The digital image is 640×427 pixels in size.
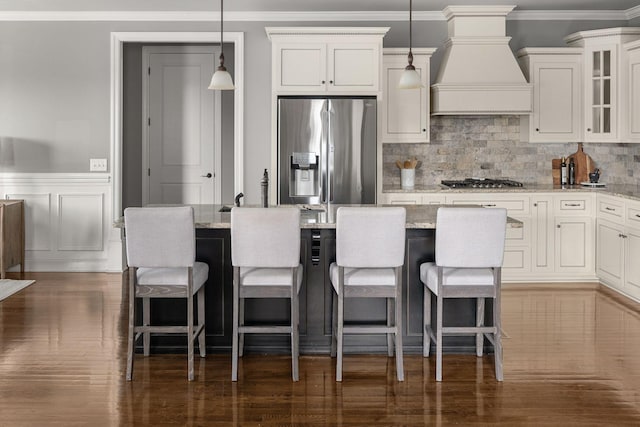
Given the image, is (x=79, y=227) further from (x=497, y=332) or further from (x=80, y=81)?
(x=497, y=332)

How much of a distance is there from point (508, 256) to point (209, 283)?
10.8 feet

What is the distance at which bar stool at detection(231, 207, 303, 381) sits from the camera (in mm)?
3639

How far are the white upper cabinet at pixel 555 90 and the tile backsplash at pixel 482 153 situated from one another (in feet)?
0.92

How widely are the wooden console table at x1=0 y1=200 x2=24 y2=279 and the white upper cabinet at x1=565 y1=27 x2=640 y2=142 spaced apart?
5654 mm

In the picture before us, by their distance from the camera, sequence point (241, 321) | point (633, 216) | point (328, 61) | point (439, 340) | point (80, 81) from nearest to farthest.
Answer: point (439, 340) < point (241, 321) < point (633, 216) < point (328, 61) < point (80, 81)

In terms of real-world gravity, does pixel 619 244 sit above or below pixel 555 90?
below

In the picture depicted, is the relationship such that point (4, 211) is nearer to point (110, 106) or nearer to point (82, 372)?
point (110, 106)

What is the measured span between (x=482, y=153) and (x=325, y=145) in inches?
71.7

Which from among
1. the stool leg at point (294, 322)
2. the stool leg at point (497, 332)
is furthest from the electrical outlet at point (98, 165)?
the stool leg at point (497, 332)

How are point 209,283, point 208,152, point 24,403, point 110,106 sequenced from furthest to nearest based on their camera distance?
point 208,152, point 110,106, point 209,283, point 24,403

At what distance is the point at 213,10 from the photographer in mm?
6547

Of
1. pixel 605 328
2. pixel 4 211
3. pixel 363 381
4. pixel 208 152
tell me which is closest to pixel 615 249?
pixel 605 328

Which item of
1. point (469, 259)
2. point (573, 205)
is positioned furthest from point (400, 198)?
point (469, 259)

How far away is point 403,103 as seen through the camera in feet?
21.0
